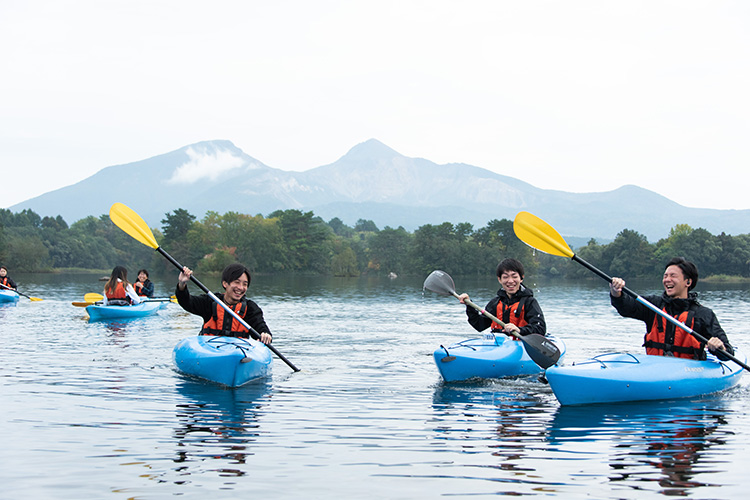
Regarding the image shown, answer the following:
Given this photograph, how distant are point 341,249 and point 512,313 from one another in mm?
82175

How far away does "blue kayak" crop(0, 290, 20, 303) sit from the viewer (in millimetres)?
20703

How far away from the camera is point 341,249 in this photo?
299ft

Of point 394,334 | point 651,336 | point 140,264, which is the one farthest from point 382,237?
point 651,336

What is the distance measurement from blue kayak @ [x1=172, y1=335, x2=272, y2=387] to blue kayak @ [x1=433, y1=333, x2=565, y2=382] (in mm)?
2117

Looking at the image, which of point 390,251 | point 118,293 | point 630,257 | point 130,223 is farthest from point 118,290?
point 390,251

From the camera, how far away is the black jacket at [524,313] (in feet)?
28.8

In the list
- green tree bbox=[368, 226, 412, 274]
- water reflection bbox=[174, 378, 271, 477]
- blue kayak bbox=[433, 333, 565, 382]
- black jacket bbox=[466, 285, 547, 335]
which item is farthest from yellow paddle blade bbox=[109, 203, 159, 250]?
green tree bbox=[368, 226, 412, 274]

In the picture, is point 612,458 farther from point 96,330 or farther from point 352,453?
point 96,330

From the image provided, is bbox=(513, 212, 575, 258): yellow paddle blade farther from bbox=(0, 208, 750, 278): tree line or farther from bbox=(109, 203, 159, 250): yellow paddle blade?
bbox=(0, 208, 750, 278): tree line

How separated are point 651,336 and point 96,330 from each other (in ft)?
36.9

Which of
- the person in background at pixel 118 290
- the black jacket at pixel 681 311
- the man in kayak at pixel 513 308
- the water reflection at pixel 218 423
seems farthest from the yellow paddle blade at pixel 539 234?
the person in background at pixel 118 290

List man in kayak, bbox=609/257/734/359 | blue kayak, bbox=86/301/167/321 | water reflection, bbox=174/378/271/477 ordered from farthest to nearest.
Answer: blue kayak, bbox=86/301/167/321
man in kayak, bbox=609/257/734/359
water reflection, bbox=174/378/271/477

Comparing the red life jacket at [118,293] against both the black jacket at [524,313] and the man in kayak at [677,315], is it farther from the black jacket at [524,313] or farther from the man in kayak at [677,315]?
the man in kayak at [677,315]

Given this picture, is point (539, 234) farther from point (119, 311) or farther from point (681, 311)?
point (119, 311)
